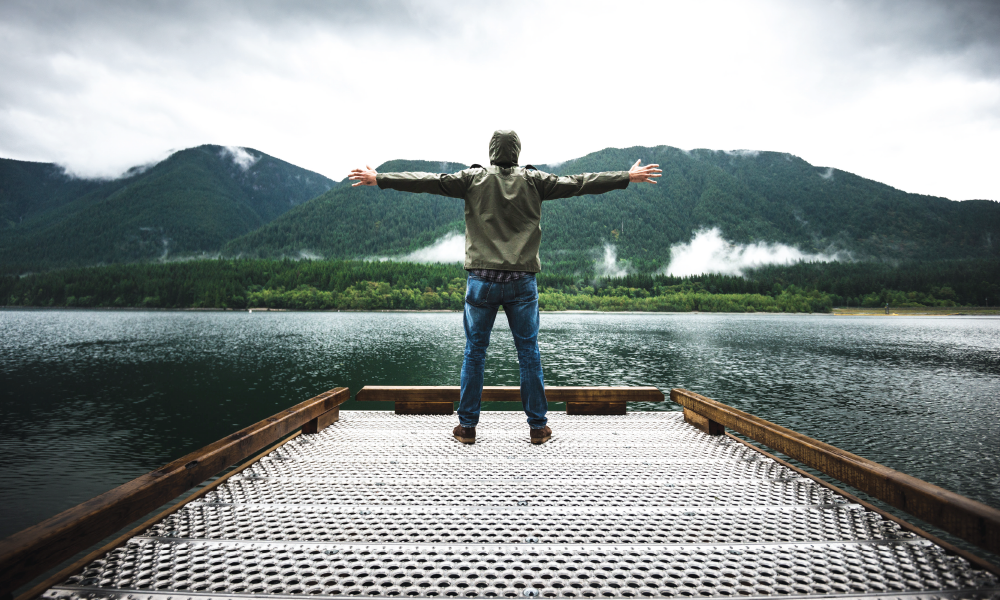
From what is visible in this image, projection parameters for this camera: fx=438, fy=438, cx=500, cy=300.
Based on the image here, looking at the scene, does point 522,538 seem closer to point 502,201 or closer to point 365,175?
point 502,201

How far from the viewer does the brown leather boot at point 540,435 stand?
4770 millimetres

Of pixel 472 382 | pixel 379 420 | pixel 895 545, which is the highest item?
pixel 472 382

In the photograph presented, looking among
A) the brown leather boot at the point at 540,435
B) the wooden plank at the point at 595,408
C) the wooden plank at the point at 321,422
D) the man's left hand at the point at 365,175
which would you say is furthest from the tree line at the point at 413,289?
the brown leather boot at the point at 540,435

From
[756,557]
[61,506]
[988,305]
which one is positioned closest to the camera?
[756,557]

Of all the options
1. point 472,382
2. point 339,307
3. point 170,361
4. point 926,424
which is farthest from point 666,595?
point 339,307

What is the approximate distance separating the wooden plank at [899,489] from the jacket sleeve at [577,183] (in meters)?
2.73

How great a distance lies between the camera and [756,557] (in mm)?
2467

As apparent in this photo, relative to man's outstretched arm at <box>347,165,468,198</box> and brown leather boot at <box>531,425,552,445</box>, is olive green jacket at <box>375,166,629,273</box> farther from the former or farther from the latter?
brown leather boot at <box>531,425,552,445</box>

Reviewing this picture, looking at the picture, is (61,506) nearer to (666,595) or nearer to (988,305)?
(666,595)

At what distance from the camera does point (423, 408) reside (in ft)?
20.6

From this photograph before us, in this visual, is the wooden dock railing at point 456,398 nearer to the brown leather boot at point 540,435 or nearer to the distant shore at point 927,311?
the brown leather boot at point 540,435

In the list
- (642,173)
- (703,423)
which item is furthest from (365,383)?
(642,173)

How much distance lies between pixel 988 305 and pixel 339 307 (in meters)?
207

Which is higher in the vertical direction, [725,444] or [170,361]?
[725,444]
